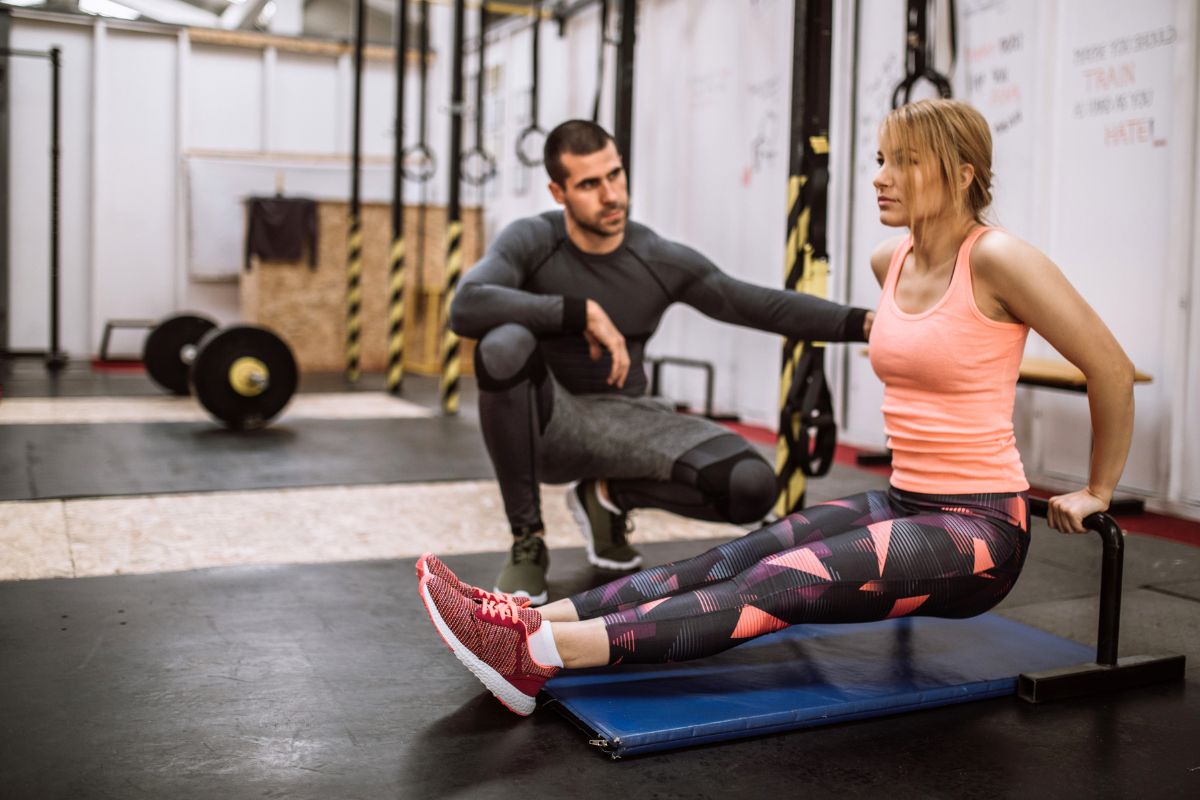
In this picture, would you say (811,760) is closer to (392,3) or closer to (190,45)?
(190,45)

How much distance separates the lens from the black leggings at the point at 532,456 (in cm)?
236

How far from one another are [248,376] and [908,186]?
13.0 ft

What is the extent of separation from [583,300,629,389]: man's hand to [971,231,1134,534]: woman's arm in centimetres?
75

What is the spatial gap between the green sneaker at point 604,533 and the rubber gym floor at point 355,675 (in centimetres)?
7

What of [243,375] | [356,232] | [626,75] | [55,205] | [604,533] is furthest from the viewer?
[55,205]

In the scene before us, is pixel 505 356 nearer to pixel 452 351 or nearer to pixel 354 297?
pixel 452 351

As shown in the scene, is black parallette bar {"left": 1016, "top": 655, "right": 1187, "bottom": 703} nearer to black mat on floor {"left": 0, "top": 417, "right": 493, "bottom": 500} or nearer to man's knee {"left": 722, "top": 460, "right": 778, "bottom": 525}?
man's knee {"left": 722, "top": 460, "right": 778, "bottom": 525}

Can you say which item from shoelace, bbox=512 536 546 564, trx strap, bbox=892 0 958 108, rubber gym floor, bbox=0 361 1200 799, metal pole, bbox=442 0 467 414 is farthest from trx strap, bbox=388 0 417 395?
shoelace, bbox=512 536 546 564

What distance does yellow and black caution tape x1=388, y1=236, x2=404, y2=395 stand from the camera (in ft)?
22.4

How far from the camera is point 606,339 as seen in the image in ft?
7.35

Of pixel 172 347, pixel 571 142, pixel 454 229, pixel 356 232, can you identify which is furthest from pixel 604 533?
pixel 356 232

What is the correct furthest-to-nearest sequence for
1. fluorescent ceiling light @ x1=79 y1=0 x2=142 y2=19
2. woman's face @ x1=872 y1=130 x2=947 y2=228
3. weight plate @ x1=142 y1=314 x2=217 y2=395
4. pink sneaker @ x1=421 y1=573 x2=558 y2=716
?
fluorescent ceiling light @ x1=79 y1=0 x2=142 y2=19
weight plate @ x1=142 y1=314 x2=217 y2=395
woman's face @ x1=872 y1=130 x2=947 y2=228
pink sneaker @ x1=421 y1=573 x2=558 y2=716


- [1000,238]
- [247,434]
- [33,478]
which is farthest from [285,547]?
[247,434]

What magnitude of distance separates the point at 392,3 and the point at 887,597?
940cm
